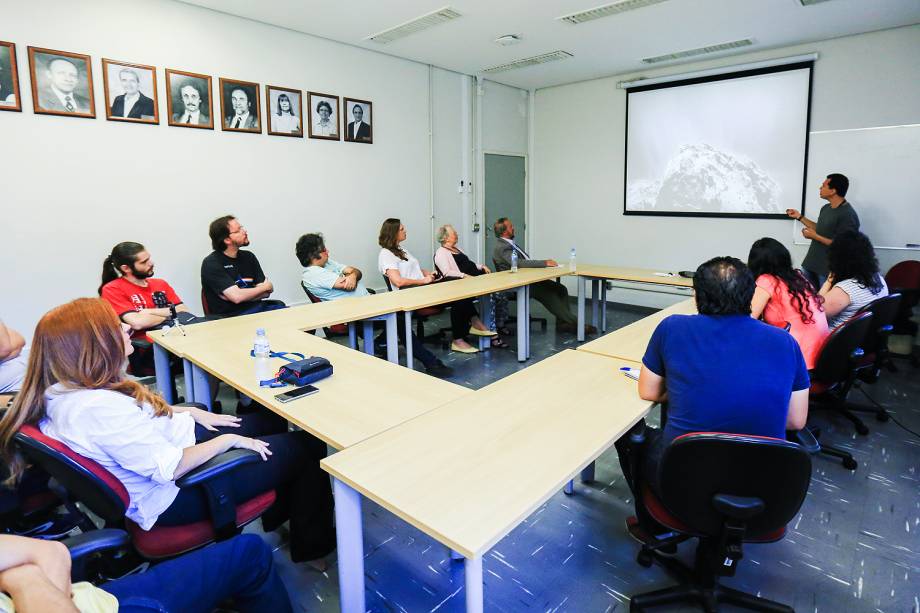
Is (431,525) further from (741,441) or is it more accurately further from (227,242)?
(227,242)

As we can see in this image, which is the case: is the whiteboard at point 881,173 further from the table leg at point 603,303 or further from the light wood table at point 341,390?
the light wood table at point 341,390

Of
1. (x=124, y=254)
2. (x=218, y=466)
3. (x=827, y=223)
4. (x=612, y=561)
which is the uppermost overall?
(x=827, y=223)

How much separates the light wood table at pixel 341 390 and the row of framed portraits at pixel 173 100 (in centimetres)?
229

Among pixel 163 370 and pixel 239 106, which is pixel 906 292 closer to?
pixel 163 370

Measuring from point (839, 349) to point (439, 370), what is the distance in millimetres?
2577

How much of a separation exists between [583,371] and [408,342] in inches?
74.3

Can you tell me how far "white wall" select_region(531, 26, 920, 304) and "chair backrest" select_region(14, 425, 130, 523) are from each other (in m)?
6.02

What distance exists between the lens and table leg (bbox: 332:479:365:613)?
4.75ft

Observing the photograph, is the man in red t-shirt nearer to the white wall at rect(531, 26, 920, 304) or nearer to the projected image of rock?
the white wall at rect(531, 26, 920, 304)

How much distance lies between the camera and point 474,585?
118cm

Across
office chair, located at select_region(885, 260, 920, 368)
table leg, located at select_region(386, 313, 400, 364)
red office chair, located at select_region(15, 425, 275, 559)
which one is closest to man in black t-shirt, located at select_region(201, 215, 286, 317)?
table leg, located at select_region(386, 313, 400, 364)

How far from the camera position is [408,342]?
3.92m

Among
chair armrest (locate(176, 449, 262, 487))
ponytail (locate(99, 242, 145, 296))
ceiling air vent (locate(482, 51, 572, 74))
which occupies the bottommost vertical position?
chair armrest (locate(176, 449, 262, 487))

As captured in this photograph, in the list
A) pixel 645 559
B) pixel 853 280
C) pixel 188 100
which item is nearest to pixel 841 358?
pixel 853 280
